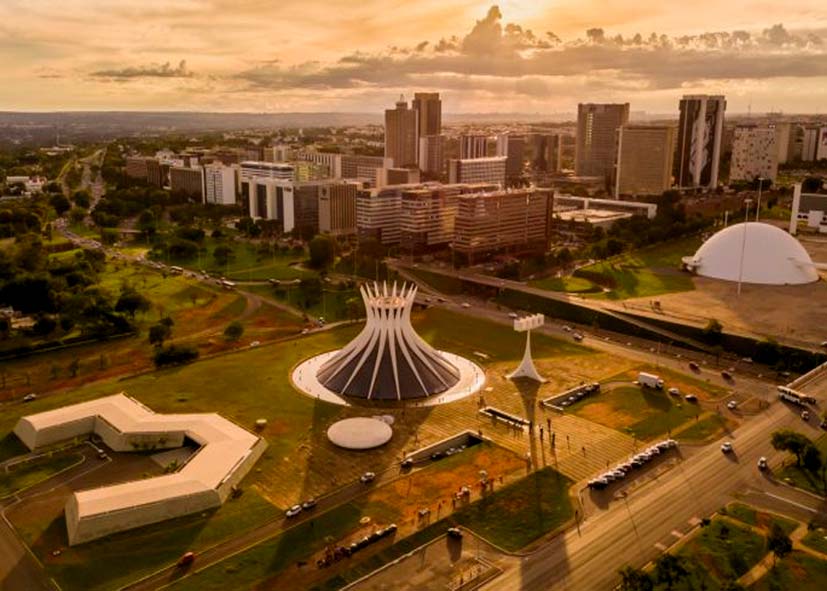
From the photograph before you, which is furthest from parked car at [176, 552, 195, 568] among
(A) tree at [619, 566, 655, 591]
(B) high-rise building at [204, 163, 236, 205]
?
(B) high-rise building at [204, 163, 236, 205]

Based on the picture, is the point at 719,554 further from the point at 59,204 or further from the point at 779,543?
the point at 59,204

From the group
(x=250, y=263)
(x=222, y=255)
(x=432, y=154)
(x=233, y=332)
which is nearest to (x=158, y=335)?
(x=233, y=332)

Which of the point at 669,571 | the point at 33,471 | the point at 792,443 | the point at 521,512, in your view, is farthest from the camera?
the point at 33,471

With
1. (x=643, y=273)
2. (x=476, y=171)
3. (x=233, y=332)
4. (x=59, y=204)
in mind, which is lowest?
(x=233, y=332)

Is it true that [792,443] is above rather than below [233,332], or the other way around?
above

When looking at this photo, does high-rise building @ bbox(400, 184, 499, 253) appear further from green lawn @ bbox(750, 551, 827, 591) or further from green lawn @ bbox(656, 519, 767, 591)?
green lawn @ bbox(750, 551, 827, 591)

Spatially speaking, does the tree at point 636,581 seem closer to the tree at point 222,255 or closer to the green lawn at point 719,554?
the green lawn at point 719,554

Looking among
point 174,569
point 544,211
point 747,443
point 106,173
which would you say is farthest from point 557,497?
point 106,173

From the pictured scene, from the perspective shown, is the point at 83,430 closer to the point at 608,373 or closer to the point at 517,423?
the point at 517,423
